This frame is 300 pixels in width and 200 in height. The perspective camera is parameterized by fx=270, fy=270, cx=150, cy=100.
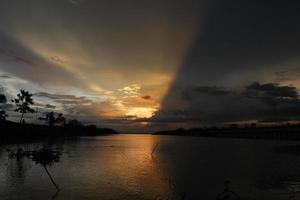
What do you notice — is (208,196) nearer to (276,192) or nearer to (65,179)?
(276,192)

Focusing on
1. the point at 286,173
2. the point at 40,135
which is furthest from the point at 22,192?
the point at 40,135

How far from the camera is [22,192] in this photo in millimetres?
29438

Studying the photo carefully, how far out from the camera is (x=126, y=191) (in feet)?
103

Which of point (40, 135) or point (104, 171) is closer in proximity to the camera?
point (104, 171)

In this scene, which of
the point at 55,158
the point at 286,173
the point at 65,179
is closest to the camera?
the point at 65,179

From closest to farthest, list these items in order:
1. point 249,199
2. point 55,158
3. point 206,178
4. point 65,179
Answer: point 249,199, point 65,179, point 206,178, point 55,158

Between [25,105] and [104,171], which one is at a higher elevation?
[25,105]

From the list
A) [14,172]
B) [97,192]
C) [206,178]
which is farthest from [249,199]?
[14,172]

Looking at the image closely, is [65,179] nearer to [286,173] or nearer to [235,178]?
[235,178]

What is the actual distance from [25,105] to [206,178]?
128 metres

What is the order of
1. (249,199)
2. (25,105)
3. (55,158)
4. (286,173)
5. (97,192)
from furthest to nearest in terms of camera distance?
(25,105), (55,158), (286,173), (97,192), (249,199)

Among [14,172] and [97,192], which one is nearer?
[97,192]

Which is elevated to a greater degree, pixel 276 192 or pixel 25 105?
pixel 25 105

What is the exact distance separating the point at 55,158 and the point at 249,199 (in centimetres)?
4415
